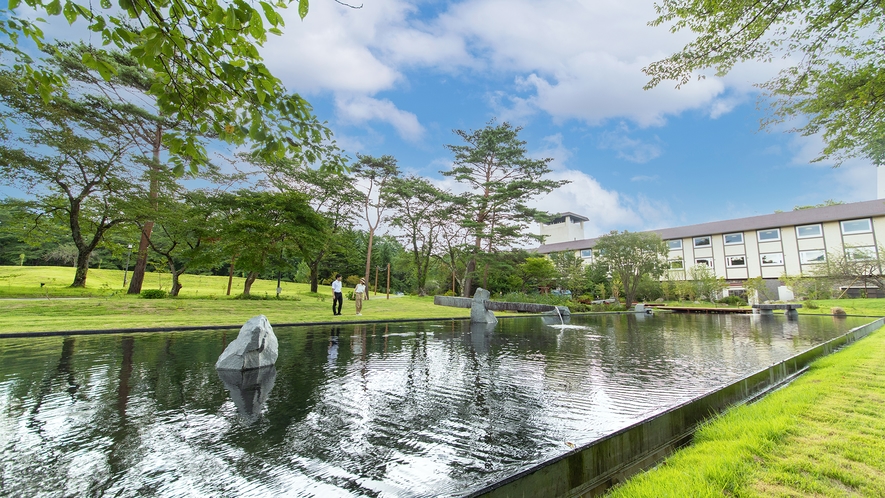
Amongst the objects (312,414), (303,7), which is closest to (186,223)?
(312,414)

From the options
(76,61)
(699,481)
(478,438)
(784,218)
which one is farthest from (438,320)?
(784,218)

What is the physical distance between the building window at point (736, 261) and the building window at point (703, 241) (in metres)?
2.65

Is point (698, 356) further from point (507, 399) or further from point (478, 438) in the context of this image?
point (478, 438)

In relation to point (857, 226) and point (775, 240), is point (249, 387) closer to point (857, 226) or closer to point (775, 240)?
point (775, 240)

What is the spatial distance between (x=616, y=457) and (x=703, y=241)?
53.0m

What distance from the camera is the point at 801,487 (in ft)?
7.41

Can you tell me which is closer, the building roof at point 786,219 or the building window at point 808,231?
the building roof at point 786,219

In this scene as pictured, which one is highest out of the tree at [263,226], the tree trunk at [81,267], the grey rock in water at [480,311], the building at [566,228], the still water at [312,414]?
the building at [566,228]

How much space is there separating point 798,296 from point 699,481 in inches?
1700

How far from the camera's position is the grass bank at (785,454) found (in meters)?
2.24

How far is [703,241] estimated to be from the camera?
4544 cm

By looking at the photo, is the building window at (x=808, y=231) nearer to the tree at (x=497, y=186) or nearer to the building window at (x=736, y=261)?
the building window at (x=736, y=261)

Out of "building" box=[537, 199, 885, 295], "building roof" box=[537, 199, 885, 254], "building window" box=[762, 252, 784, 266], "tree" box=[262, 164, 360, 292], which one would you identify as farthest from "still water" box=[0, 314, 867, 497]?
"building window" box=[762, 252, 784, 266]

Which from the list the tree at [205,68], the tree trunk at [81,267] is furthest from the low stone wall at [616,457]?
the tree trunk at [81,267]
